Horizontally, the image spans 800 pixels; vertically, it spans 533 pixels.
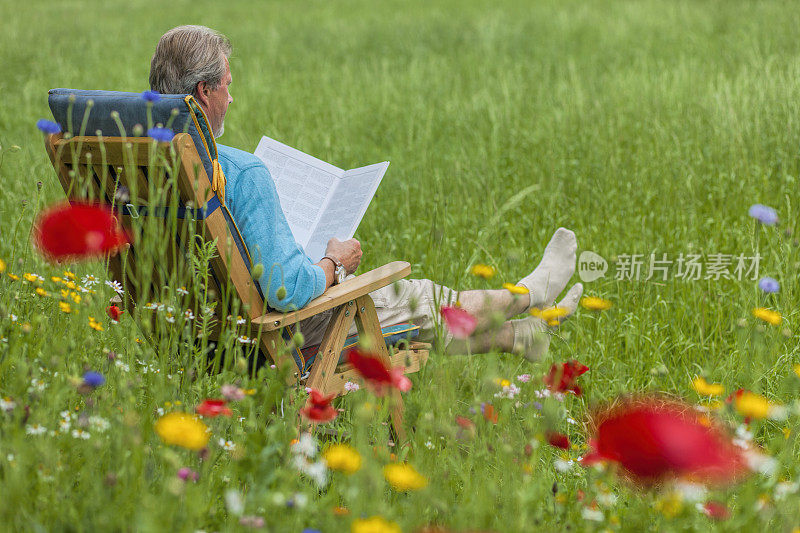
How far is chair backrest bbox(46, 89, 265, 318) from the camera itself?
212 cm

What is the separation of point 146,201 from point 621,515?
4.92 ft

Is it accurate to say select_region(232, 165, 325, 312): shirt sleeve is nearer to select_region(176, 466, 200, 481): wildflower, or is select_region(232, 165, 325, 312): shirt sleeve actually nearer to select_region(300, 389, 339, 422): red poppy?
select_region(300, 389, 339, 422): red poppy

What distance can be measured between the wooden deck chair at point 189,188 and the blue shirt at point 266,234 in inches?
1.6

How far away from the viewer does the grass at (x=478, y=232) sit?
1630 mm

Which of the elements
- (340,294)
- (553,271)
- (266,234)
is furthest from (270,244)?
(553,271)

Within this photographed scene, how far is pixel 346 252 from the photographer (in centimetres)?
262

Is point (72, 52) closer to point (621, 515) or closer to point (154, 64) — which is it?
point (154, 64)

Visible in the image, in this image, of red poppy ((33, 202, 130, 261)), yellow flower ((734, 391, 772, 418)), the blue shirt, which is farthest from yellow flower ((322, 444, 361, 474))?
the blue shirt

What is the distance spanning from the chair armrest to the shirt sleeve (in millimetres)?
38

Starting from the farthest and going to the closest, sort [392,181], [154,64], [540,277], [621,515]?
[392,181] → [540,277] → [154,64] → [621,515]

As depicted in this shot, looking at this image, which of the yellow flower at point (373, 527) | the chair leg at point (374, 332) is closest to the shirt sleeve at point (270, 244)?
the chair leg at point (374, 332)

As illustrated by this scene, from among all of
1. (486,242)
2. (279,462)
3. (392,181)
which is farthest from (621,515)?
(392,181)

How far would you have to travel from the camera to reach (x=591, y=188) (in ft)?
15.2

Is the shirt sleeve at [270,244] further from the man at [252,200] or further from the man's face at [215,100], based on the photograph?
the man's face at [215,100]
